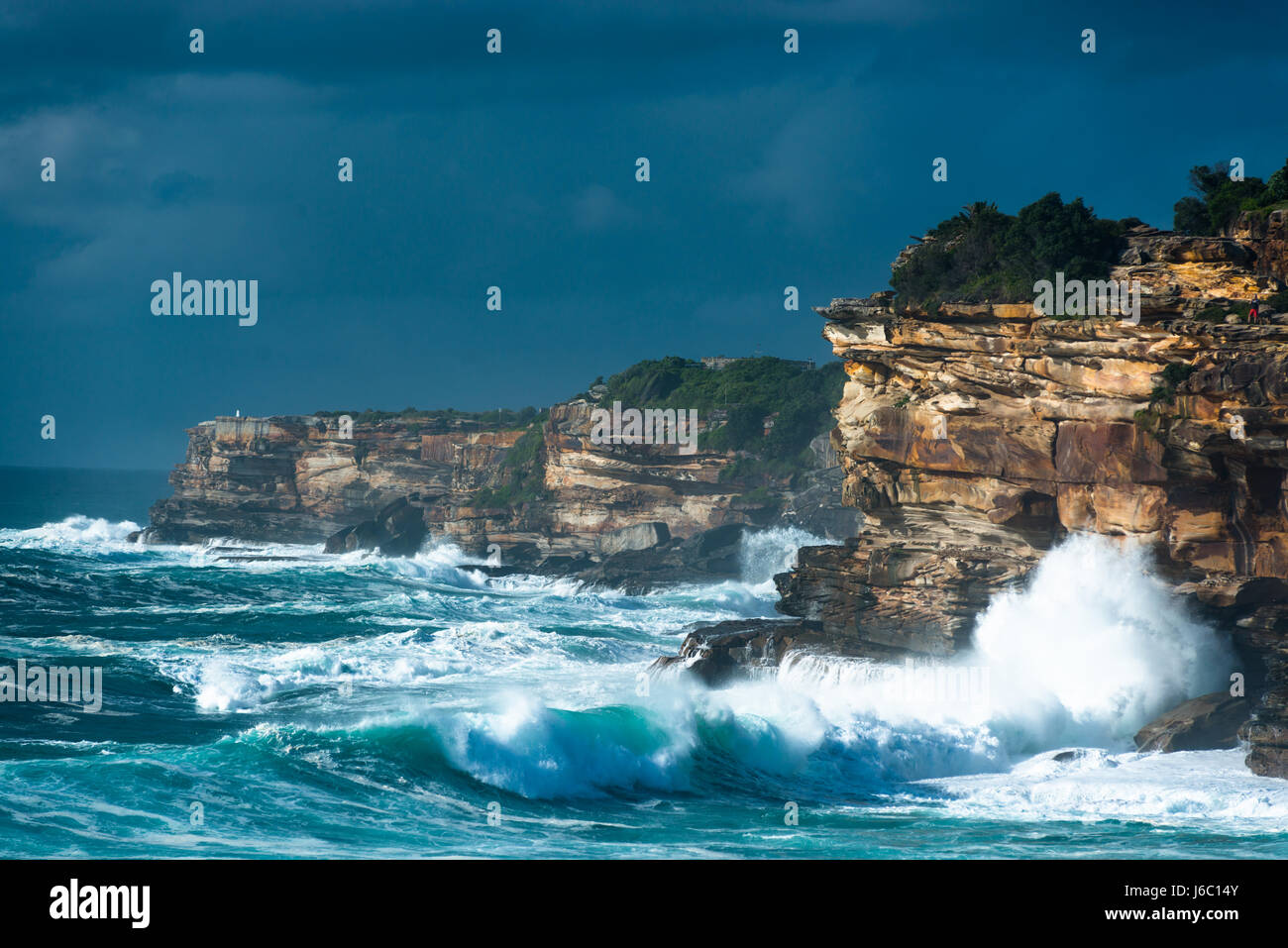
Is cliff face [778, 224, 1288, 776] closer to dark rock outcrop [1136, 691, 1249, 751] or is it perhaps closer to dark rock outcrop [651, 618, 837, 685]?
dark rock outcrop [651, 618, 837, 685]

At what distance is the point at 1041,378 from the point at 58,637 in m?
29.5

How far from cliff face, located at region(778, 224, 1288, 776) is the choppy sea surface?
0.94 m

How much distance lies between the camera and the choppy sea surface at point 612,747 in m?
17.1

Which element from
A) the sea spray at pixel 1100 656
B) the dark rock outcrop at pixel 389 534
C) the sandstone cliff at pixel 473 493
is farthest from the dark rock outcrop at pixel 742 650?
the dark rock outcrop at pixel 389 534

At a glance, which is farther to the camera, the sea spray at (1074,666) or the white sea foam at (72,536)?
the white sea foam at (72,536)

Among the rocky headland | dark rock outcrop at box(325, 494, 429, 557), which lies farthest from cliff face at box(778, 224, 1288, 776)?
dark rock outcrop at box(325, 494, 429, 557)

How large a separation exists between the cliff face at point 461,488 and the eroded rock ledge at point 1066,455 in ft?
94.9

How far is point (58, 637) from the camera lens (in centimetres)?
3566

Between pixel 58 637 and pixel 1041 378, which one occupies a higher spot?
pixel 1041 378

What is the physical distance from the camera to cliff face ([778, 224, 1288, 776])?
23828 millimetres

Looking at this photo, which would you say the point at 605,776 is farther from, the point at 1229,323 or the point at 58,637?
the point at 58,637

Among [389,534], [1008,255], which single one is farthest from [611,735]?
[389,534]

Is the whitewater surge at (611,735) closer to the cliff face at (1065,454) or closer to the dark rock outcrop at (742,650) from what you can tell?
the dark rock outcrop at (742,650)
